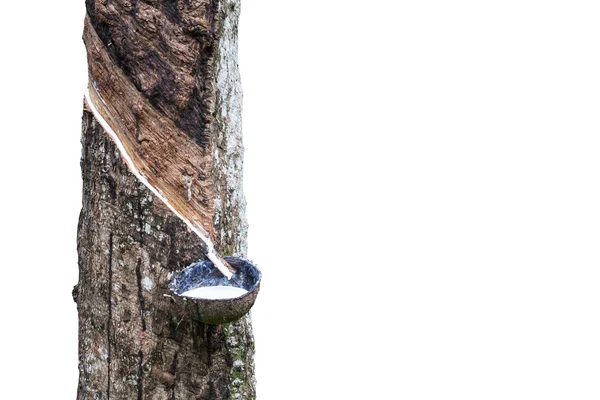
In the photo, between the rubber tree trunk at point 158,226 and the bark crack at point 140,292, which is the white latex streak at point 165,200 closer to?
the rubber tree trunk at point 158,226

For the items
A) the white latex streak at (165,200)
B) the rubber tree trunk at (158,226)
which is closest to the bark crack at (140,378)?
the rubber tree trunk at (158,226)

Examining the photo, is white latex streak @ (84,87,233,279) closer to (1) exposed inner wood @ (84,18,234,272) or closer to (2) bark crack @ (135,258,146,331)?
(1) exposed inner wood @ (84,18,234,272)

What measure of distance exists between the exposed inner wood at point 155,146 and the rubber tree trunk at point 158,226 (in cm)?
3

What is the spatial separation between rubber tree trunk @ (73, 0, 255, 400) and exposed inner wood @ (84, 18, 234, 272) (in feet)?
0.09

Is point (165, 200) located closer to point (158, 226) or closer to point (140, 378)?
point (158, 226)

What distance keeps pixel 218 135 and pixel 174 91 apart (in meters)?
0.19

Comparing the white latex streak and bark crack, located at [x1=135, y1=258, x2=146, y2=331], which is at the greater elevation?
the white latex streak

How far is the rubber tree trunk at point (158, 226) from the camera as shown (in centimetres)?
235

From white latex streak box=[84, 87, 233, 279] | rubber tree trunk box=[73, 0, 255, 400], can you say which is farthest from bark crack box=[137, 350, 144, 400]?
white latex streak box=[84, 87, 233, 279]

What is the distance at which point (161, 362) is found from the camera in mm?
2467

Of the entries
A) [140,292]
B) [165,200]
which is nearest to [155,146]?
[165,200]

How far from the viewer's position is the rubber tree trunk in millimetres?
2352

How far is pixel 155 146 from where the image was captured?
2.40 metres

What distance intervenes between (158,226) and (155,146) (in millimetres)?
222
